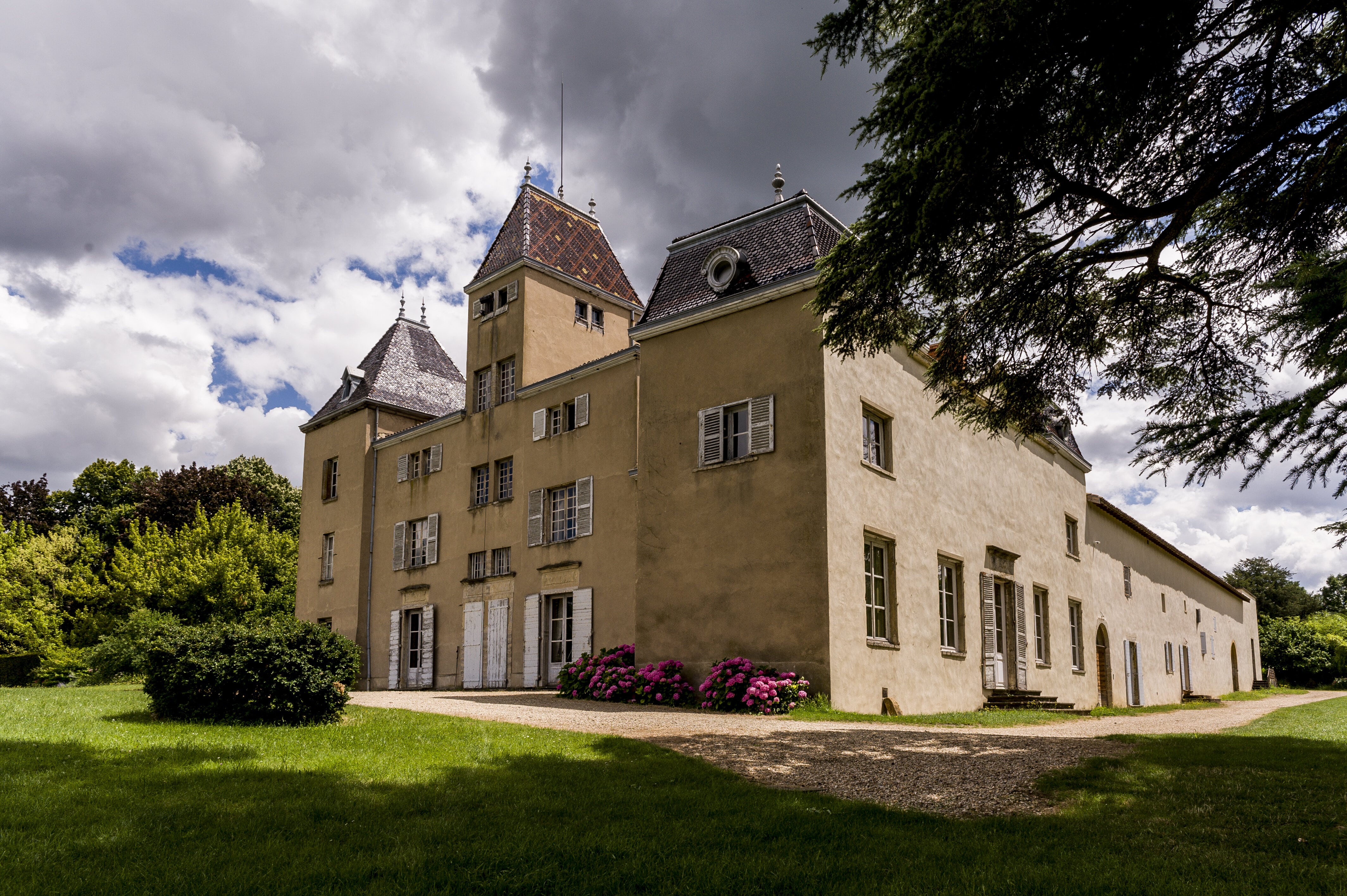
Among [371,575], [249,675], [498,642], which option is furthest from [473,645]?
[249,675]

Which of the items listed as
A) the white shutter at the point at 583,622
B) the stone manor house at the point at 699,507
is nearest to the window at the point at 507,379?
the stone manor house at the point at 699,507

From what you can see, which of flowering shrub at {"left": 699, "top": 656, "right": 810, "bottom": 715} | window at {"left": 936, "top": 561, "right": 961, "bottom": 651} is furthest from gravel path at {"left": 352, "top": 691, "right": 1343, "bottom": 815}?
window at {"left": 936, "top": 561, "right": 961, "bottom": 651}

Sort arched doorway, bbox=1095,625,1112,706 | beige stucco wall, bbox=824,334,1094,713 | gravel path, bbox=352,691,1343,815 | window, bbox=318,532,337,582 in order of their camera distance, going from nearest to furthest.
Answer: gravel path, bbox=352,691,1343,815 < beige stucco wall, bbox=824,334,1094,713 < arched doorway, bbox=1095,625,1112,706 < window, bbox=318,532,337,582

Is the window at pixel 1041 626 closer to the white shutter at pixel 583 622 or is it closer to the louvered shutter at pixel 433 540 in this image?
the white shutter at pixel 583 622

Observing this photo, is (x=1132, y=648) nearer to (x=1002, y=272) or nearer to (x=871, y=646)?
(x=871, y=646)

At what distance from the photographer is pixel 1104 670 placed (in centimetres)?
2598

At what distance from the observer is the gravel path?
7.21 m

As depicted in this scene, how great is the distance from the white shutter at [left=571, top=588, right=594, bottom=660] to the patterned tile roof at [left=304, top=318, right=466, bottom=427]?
33.6ft

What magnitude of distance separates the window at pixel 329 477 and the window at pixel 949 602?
1833 cm

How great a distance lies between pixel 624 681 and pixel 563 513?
6.19 metres

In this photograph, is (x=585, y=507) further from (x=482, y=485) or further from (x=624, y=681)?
(x=624, y=681)

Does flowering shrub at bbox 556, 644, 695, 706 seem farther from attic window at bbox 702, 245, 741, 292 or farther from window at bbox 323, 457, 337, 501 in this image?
window at bbox 323, 457, 337, 501

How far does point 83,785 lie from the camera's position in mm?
6691

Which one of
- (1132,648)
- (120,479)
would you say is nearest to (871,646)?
(1132,648)
